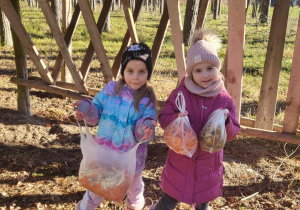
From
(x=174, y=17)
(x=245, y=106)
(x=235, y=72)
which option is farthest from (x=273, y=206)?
(x=245, y=106)

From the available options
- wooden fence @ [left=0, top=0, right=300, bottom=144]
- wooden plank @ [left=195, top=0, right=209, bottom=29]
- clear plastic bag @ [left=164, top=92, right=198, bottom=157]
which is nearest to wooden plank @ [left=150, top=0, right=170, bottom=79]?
wooden fence @ [left=0, top=0, right=300, bottom=144]

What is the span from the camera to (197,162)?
1.79 meters

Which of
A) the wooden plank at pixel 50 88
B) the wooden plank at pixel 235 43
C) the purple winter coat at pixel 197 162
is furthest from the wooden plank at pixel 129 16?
the purple winter coat at pixel 197 162

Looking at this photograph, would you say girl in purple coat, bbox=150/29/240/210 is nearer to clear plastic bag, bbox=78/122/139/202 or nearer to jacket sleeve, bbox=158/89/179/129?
jacket sleeve, bbox=158/89/179/129

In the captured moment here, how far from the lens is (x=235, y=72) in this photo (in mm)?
2350

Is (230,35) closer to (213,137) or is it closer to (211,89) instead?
(211,89)

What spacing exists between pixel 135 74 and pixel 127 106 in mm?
223

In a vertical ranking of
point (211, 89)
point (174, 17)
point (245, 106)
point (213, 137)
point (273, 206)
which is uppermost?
point (174, 17)

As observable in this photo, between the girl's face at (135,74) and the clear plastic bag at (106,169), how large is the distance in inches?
16.8

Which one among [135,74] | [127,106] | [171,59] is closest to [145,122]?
[127,106]

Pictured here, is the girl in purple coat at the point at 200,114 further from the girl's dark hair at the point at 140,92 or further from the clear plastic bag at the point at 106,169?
the clear plastic bag at the point at 106,169

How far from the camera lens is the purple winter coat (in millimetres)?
1769

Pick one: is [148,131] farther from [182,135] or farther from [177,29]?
[177,29]

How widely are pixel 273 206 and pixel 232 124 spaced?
1.28 m
